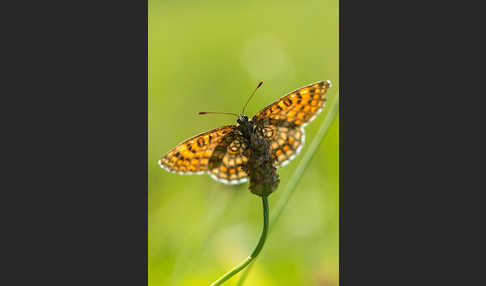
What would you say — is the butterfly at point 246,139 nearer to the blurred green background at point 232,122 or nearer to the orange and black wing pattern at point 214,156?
the orange and black wing pattern at point 214,156

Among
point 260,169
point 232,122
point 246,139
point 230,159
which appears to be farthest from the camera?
point 232,122

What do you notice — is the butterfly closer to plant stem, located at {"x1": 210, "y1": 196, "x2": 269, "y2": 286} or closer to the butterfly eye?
the butterfly eye

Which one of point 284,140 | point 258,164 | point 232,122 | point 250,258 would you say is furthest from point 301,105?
point 232,122

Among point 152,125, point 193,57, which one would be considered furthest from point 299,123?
point 193,57

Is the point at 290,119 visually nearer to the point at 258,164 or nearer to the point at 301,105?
the point at 301,105

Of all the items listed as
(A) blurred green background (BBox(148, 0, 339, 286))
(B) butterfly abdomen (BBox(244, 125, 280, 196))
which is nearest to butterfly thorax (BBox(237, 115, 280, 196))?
(B) butterfly abdomen (BBox(244, 125, 280, 196))

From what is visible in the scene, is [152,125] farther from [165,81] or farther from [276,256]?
[276,256]

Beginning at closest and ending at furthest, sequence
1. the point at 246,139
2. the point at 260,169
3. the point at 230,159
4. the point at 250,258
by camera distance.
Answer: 1. the point at 250,258
2. the point at 260,169
3. the point at 246,139
4. the point at 230,159
